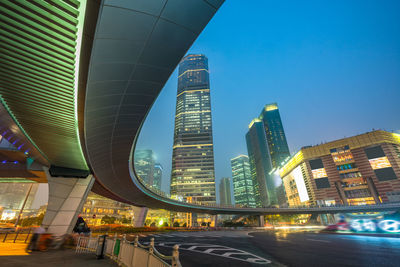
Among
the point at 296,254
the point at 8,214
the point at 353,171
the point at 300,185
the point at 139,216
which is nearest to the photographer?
the point at 296,254

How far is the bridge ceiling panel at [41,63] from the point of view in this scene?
480 cm

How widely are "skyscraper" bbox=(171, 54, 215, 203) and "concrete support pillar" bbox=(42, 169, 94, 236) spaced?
105 meters

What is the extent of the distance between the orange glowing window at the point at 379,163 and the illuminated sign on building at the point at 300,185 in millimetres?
33652

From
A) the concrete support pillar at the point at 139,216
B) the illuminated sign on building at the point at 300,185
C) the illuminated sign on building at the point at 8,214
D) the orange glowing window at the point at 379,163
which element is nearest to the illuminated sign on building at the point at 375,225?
the concrete support pillar at the point at 139,216

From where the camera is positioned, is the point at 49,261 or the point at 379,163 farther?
the point at 379,163

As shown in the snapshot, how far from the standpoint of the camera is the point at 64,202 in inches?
795

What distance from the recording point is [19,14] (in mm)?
4922

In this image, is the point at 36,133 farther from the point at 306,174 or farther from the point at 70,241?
the point at 306,174

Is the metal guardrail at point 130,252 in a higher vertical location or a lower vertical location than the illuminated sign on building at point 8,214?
lower

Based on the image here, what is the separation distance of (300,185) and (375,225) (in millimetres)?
100208

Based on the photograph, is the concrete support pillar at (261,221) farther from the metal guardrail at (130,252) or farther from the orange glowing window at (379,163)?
the metal guardrail at (130,252)

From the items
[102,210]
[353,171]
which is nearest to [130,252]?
[353,171]

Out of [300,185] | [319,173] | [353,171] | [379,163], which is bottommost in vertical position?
[300,185]

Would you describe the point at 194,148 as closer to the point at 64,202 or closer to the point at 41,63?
the point at 64,202
